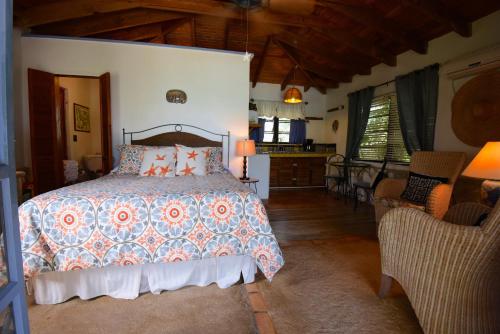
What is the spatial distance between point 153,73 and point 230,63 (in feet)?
3.97

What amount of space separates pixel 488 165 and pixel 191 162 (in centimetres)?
276

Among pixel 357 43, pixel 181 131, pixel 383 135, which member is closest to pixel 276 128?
pixel 383 135

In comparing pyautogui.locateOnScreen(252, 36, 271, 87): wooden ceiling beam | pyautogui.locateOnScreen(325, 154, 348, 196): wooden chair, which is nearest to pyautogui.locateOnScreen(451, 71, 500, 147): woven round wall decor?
pyautogui.locateOnScreen(325, 154, 348, 196): wooden chair

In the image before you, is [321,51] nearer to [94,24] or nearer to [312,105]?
[312,105]

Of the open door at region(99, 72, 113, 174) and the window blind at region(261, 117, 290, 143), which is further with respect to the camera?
the window blind at region(261, 117, 290, 143)

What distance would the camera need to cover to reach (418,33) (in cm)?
343

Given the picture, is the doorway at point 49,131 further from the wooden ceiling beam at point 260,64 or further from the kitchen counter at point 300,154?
the kitchen counter at point 300,154

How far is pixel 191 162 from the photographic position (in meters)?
2.95

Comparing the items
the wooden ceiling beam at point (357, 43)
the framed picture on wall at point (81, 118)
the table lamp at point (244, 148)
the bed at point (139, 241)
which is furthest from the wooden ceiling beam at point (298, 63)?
the framed picture on wall at point (81, 118)

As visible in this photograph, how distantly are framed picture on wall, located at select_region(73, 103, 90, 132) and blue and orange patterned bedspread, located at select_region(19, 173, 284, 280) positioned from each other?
3925mm

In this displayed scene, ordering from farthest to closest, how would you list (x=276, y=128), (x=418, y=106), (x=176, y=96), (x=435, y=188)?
(x=276, y=128), (x=176, y=96), (x=418, y=106), (x=435, y=188)

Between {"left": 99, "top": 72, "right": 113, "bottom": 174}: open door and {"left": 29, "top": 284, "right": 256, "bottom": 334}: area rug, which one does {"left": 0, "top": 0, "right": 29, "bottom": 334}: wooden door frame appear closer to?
{"left": 29, "top": 284, "right": 256, "bottom": 334}: area rug

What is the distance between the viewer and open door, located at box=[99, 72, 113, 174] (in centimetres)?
335

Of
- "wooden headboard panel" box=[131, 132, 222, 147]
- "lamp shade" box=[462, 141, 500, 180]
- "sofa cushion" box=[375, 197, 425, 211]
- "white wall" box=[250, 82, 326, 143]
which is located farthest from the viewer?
"white wall" box=[250, 82, 326, 143]
